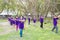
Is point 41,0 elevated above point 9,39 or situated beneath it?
elevated above

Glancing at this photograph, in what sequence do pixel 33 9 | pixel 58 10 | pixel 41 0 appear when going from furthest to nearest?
pixel 58 10 < pixel 33 9 < pixel 41 0

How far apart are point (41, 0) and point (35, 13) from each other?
3.92 meters

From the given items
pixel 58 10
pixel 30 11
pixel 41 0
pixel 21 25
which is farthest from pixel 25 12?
pixel 21 25

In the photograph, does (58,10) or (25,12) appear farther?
(58,10)

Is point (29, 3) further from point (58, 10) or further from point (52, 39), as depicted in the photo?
point (52, 39)

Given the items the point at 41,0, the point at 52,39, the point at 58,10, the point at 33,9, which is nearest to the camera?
the point at 52,39

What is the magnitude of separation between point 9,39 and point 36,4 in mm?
27510

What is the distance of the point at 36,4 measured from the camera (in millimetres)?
41781

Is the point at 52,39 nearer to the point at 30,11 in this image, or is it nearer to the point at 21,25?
the point at 21,25

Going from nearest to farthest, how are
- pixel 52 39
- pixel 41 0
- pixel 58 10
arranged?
pixel 52 39 < pixel 41 0 < pixel 58 10

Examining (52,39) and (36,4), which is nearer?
(52,39)

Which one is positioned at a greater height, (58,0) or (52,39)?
(58,0)

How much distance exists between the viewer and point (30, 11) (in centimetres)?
4341

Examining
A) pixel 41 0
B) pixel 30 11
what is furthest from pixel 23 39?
pixel 30 11
